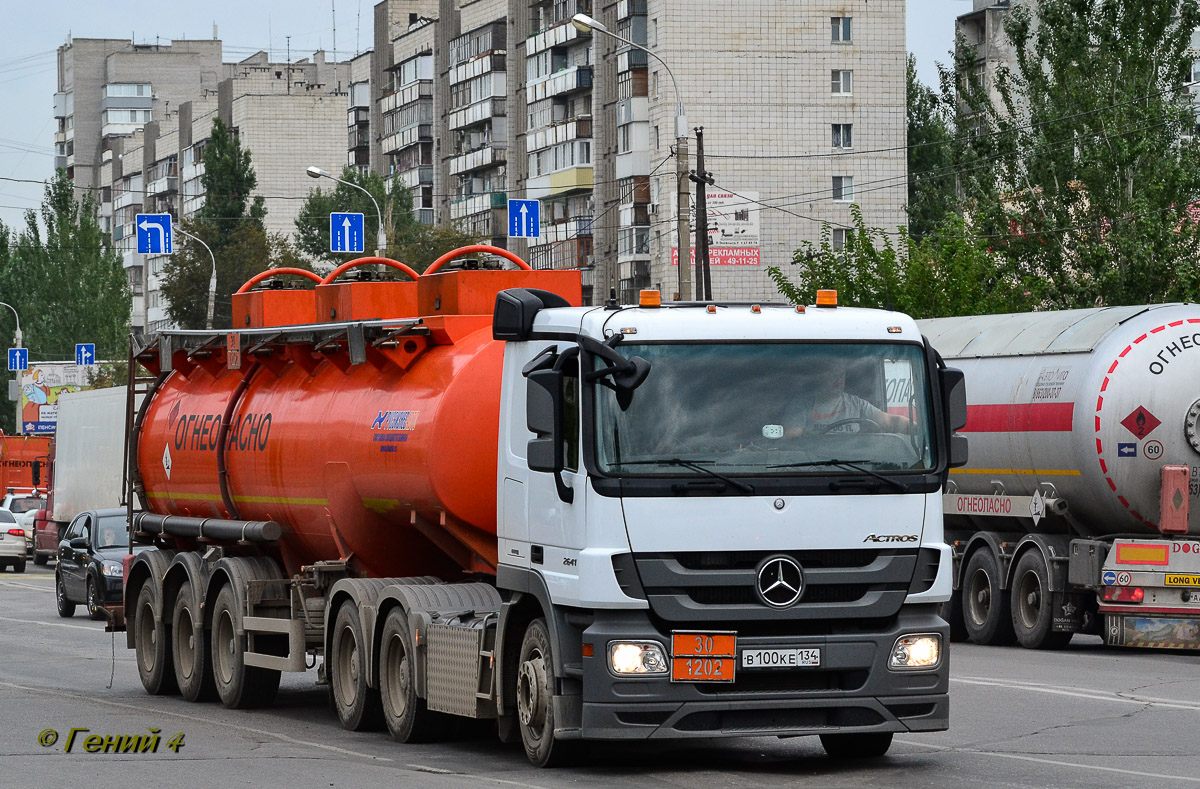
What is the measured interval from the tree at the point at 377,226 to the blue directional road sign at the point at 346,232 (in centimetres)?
2675

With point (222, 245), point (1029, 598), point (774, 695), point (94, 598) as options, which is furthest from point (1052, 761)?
point (222, 245)

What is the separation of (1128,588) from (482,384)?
9117mm

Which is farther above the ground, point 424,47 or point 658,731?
point 424,47

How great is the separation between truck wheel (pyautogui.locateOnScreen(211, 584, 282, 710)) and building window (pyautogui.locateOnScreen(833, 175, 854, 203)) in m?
54.5

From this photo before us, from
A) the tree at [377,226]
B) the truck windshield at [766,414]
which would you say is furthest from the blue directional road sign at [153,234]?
the truck windshield at [766,414]

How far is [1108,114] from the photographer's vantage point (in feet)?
132

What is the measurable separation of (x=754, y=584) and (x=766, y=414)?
0.91 m

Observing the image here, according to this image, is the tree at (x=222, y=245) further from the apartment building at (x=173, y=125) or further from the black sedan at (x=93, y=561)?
the black sedan at (x=93, y=561)

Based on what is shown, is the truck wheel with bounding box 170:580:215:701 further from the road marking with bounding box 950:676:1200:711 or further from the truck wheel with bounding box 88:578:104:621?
the truck wheel with bounding box 88:578:104:621

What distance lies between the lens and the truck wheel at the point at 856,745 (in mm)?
11797

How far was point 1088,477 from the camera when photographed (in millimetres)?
19906

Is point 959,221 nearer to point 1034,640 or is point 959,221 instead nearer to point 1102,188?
point 1102,188

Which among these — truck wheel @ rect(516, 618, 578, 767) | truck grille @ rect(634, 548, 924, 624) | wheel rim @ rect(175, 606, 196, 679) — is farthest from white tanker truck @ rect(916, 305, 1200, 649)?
truck wheel @ rect(516, 618, 578, 767)

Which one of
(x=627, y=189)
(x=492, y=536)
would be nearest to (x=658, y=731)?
(x=492, y=536)
